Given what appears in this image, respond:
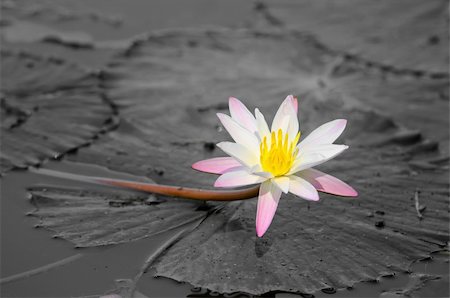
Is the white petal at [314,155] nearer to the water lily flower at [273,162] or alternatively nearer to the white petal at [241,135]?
the water lily flower at [273,162]

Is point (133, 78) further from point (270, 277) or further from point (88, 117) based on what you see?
point (270, 277)

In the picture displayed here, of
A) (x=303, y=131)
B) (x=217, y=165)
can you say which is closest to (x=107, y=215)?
(x=217, y=165)

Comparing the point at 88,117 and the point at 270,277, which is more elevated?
the point at 88,117

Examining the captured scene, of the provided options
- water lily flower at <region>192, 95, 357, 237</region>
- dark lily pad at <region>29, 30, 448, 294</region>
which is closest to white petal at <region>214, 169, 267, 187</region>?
water lily flower at <region>192, 95, 357, 237</region>

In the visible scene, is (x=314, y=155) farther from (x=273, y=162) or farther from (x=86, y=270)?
(x=86, y=270)

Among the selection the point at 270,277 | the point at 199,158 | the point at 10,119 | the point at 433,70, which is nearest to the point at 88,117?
the point at 10,119

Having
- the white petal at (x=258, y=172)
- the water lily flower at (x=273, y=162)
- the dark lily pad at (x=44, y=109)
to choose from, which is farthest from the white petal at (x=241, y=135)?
the dark lily pad at (x=44, y=109)
